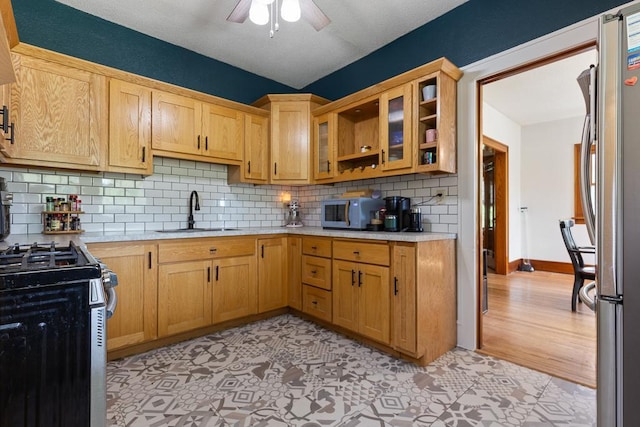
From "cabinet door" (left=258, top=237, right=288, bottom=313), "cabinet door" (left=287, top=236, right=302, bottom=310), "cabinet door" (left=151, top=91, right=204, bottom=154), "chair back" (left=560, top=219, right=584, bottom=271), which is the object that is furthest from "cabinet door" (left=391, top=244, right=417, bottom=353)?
"chair back" (left=560, top=219, right=584, bottom=271)

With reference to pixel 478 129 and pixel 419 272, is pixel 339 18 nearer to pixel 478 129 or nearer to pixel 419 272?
pixel 478 129

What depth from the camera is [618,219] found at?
113 cm

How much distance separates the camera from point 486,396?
6.10 feet

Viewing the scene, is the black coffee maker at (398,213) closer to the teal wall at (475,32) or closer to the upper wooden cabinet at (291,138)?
the upper wooden cabinet at (291,138)

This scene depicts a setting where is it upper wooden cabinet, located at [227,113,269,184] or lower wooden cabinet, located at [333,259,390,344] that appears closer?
lower wooden cabinet, located at [333,259,390,344]

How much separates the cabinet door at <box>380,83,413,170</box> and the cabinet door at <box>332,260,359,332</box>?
957mm

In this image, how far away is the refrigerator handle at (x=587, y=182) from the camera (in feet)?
4.27

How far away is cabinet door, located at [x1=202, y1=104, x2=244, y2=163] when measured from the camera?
310 centimetres

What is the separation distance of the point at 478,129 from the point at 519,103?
3.02 metres

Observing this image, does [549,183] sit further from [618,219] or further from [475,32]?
[618,219]

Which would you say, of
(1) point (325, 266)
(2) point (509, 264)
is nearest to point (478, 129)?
(1) point (325, 266)

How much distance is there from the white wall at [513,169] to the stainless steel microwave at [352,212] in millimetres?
3508

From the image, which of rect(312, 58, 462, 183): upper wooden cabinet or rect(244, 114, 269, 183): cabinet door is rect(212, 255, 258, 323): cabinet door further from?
rect(312, 58, 462, 183): upper wooden cabinet

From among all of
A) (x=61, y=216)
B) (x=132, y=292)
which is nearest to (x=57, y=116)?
(x=61, y=216)
